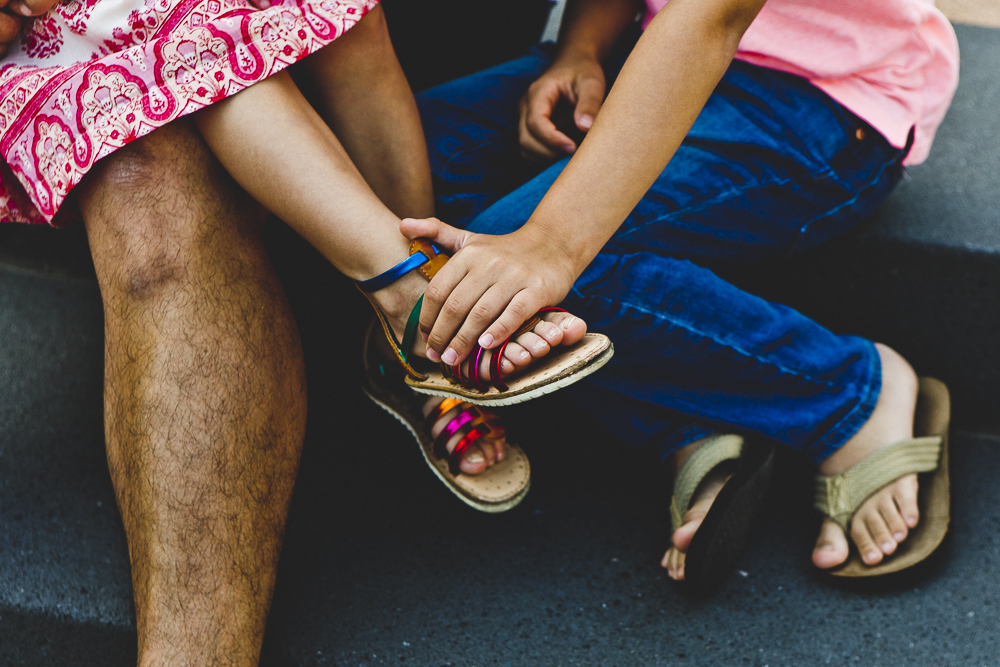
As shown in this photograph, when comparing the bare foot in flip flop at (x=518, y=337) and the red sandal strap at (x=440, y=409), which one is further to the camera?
the red sandal strap at (x=440, y=409)

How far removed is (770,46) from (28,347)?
121cm

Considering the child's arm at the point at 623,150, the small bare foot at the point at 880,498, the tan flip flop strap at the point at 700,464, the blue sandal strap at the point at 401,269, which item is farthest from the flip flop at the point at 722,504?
the blue sandal strap at the point at 401,269

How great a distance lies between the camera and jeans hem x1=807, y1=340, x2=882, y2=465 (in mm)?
857

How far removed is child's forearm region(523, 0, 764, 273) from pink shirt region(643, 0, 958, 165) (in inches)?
7.7

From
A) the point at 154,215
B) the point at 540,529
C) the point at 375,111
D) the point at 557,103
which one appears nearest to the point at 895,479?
the point at 540,529

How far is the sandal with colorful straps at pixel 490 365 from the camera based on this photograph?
2.04ft

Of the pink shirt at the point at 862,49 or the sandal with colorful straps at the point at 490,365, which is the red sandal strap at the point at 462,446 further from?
the pink shirt at the point at 862,49

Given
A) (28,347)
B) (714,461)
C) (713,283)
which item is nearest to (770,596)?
(714,461)

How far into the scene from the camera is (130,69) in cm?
66

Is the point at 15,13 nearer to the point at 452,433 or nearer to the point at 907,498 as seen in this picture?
the point at 452,433

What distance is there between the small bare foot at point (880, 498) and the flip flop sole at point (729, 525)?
0.33 feet

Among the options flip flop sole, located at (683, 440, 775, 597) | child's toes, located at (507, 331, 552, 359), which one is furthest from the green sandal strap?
flip flop sole, located at (683, 440, 775, 597)

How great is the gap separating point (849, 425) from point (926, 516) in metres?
0.14

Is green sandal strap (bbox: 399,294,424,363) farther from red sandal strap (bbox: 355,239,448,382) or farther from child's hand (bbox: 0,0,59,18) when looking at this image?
child's hand (bbox: 0,0,59,18)
